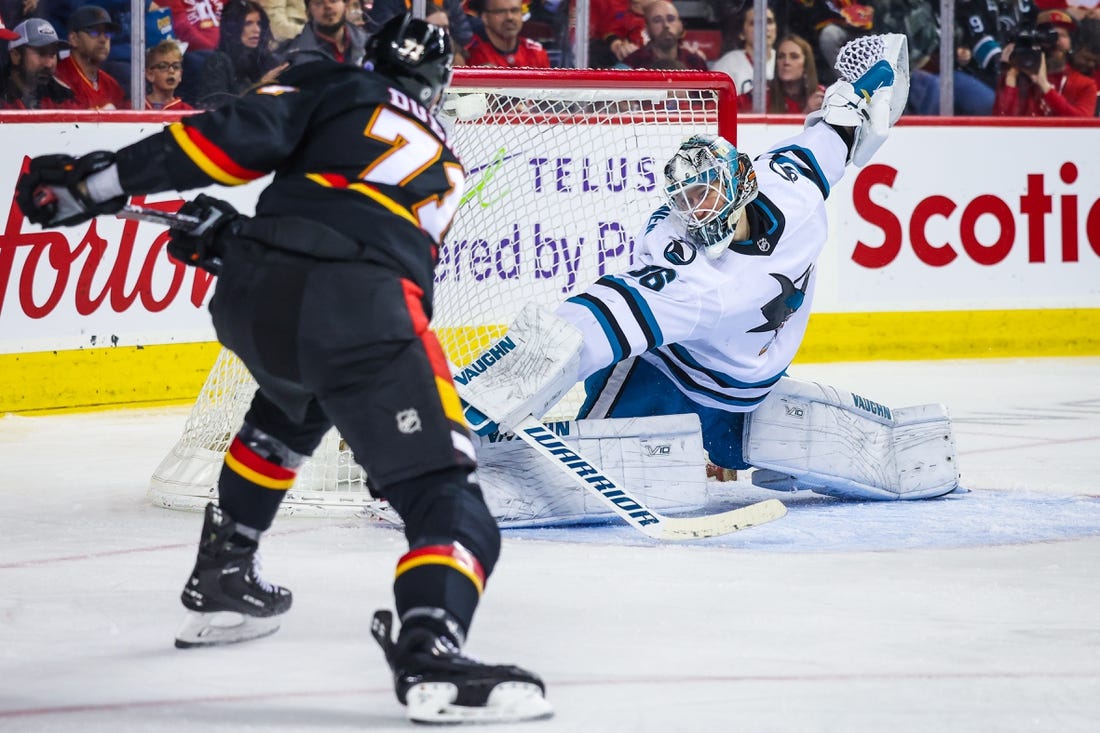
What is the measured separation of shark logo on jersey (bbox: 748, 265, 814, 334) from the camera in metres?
4.26

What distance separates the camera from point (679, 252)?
13.7ft

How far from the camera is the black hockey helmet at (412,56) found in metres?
2.76

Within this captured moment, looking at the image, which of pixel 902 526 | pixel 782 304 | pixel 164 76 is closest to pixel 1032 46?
pixel 164 76

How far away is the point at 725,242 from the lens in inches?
165

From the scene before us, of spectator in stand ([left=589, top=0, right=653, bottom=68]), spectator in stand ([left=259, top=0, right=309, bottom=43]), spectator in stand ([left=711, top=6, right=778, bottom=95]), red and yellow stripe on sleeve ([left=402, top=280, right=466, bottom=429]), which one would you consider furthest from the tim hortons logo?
red and yellow stripe on sleeve ([left=402, top=280, right=466, bottom=429])

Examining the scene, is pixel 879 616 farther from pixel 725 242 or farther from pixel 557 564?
pixel 725 242

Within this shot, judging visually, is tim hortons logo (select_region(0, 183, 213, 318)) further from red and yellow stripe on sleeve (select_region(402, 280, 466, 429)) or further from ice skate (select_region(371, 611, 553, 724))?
ice skate (select_region(371, 611, 553, 724))

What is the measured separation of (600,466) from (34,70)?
116 inches

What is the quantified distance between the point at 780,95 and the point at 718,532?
13.5 feet

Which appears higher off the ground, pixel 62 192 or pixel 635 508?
pixel 62 192

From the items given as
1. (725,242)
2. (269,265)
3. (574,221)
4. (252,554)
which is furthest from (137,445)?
(269,265)

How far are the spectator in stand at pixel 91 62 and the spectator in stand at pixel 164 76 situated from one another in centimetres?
11

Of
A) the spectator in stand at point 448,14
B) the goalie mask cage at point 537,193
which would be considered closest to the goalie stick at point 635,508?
the goalie mask cage at point 537,193

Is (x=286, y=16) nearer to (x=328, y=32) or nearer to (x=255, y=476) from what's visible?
(x=328, y=32)
